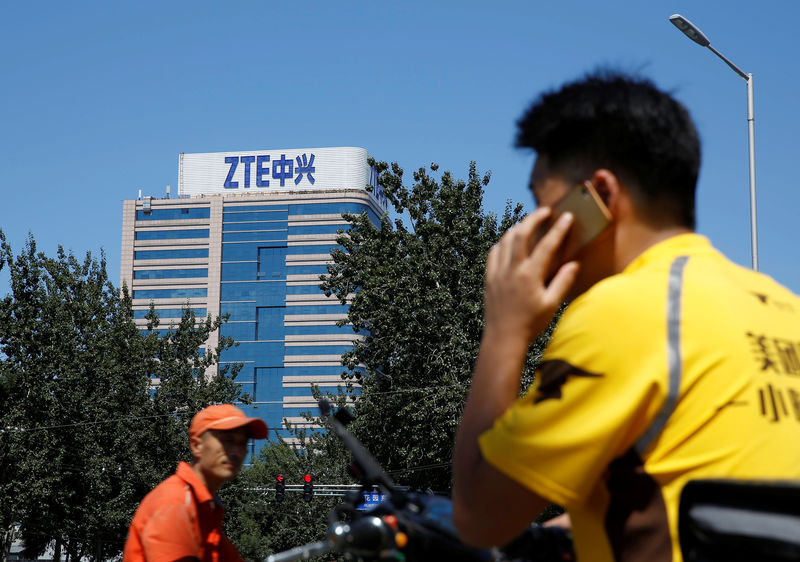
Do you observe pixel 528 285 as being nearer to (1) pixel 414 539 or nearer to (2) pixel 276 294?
(1) pixel 414 539

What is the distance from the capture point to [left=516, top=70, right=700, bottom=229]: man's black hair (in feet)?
5.46

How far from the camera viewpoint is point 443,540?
5.50 feet

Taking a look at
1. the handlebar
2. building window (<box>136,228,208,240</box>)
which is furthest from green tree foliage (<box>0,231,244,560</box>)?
building window (<box>136,228,208,240</box>)

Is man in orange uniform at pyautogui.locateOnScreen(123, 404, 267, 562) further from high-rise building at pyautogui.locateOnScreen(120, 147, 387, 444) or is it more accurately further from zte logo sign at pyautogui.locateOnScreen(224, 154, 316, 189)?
zte logo sign at pyautogui.locateOnScreen(224, 154, 316, 189)

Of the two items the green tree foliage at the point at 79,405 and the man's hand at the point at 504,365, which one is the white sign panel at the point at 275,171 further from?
the man's hand at the point at 504,365

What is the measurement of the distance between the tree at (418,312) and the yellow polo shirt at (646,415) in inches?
1154

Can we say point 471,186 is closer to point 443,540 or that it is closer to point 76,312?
point 76,312

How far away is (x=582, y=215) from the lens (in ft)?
5.53

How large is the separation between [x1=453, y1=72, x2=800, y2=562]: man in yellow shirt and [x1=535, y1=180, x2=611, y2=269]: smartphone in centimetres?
2

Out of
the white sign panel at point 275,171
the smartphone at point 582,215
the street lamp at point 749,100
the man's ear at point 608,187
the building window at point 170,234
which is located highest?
the white sign panel at point 275,171

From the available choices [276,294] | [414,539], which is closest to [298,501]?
[414,539]

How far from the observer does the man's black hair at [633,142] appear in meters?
1.67

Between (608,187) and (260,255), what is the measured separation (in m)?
126

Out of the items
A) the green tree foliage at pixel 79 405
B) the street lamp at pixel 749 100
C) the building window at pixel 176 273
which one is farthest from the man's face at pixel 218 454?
the building window at pixel 176 273
